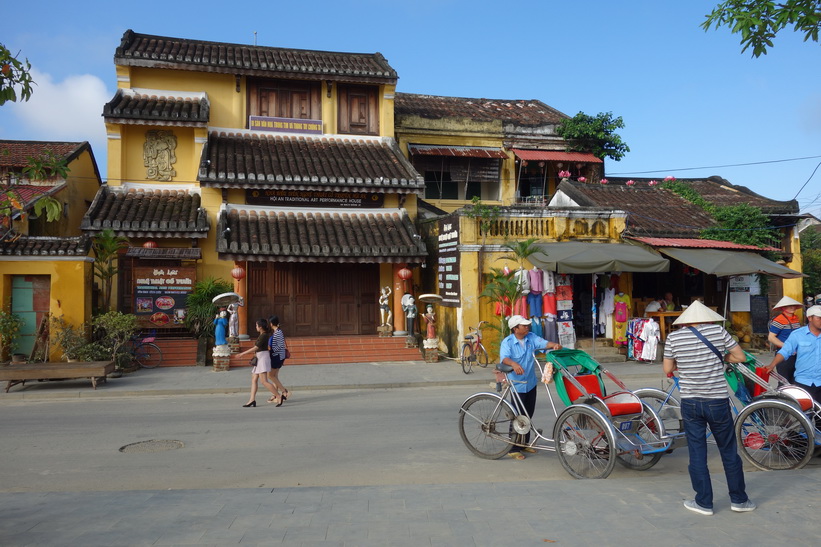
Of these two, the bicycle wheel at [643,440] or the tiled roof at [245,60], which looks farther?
the tiled roof at [245,60]

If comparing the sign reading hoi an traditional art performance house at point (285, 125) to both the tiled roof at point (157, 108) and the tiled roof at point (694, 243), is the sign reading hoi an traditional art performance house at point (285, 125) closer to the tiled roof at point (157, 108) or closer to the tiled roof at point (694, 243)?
the tiled roof at point (157, 108)

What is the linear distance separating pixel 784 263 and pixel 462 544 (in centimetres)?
2075

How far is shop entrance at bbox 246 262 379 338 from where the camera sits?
2003 cm

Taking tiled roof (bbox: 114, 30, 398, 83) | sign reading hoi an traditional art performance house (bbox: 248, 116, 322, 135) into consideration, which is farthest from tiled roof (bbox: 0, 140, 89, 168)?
sign reading hoi an traditional art performance house (bbox: 248, 116, 322, 135)

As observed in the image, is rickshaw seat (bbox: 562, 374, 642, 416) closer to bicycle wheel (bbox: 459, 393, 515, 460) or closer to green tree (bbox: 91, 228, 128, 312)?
bicycle wheel (bbox: 459, 393, 515, 460)

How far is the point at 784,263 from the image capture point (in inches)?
840

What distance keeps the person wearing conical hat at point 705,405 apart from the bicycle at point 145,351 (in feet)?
48.5

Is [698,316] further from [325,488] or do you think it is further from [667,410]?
[325,488]

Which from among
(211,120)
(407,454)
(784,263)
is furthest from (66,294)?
(784,263)

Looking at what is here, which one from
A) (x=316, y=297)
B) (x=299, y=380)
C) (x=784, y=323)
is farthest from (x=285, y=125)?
(x=784, y=323)

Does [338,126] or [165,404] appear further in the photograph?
[338,126]

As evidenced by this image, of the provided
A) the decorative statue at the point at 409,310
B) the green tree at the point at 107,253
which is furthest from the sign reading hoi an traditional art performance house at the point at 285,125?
the decorative statue at the point at 409,310

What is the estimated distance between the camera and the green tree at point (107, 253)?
1730 cm

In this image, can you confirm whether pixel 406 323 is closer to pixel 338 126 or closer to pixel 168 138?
pixel 338 126
